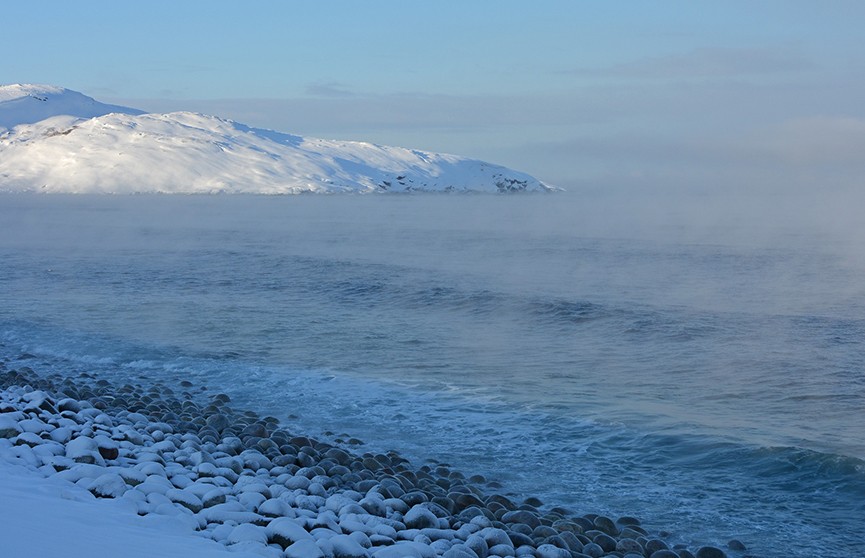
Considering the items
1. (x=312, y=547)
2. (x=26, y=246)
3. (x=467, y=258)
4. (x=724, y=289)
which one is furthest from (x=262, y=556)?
(x=26, y=246)

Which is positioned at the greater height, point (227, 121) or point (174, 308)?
point (227, 121)

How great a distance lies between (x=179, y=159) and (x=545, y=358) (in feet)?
477

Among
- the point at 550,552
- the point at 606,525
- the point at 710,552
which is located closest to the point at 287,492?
the point at 550,552

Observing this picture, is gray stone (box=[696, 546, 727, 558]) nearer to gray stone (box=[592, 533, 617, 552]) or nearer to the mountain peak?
gray stone (box=[592, 533, 617, 552])

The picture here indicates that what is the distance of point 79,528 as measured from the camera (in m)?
5.61

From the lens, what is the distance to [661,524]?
812 centimetres

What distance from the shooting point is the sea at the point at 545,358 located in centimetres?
938

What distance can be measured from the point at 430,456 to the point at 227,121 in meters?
191

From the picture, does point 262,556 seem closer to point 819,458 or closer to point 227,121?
point 819,458

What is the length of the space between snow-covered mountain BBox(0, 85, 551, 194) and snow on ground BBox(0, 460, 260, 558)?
13366 centimetres

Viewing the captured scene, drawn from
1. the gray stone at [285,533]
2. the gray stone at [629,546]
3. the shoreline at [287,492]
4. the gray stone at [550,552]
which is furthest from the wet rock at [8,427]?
the gray stone at [629,546]

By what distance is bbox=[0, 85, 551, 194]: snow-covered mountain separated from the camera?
140875 mm

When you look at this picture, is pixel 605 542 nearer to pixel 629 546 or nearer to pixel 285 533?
pixel 629 546

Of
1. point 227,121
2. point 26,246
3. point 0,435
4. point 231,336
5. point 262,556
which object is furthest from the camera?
point 227,121
